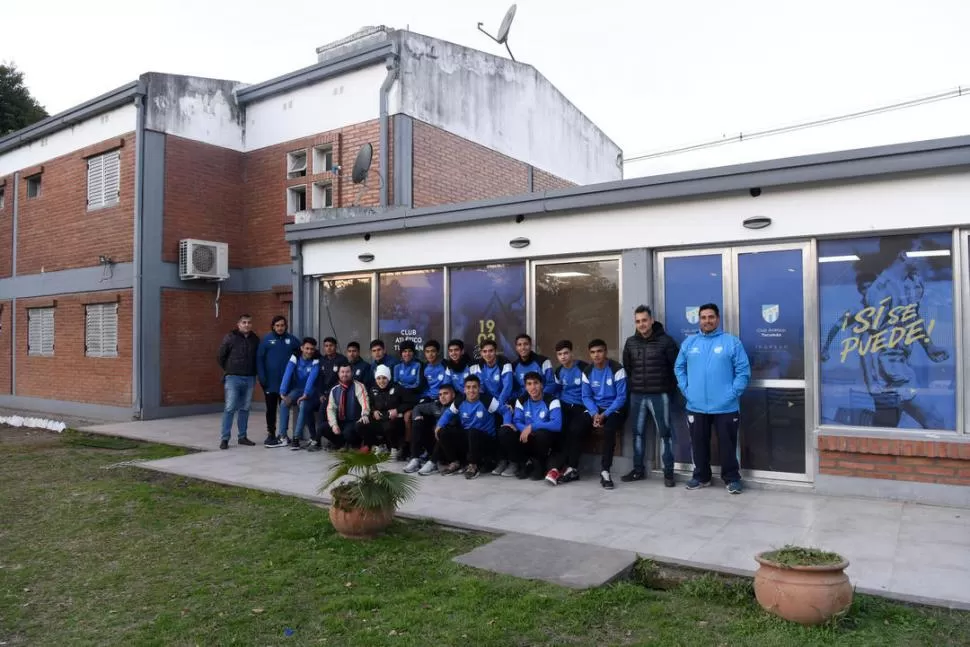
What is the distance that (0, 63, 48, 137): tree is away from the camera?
84.9 ft

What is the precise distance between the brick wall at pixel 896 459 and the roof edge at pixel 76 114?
13003 millimetres

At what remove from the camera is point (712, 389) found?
662cm

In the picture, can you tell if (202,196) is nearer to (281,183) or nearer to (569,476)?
(281,183)

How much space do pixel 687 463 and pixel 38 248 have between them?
50.6 ft

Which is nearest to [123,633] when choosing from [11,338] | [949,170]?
[949,170]

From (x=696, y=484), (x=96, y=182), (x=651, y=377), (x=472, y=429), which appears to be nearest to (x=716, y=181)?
(x=651, y=377)

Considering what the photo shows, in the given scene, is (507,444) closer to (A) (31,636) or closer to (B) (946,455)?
(B) (946,455)

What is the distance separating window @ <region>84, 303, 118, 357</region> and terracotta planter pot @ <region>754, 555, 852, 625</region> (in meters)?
13.3

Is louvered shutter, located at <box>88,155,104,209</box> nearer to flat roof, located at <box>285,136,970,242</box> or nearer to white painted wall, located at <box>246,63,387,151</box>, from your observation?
white painted wall, located at <box>246,63,387,151</box>

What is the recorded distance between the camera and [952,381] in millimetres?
6051

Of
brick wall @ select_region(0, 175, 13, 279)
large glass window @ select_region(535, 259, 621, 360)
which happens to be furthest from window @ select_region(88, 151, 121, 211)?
large glass window @ select_region(535, 259, 621, 360)

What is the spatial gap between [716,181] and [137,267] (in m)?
10.8

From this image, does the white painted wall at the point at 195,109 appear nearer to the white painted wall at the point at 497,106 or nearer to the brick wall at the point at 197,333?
the brick wall at the point at 197,333

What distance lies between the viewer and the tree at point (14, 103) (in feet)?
84.9
